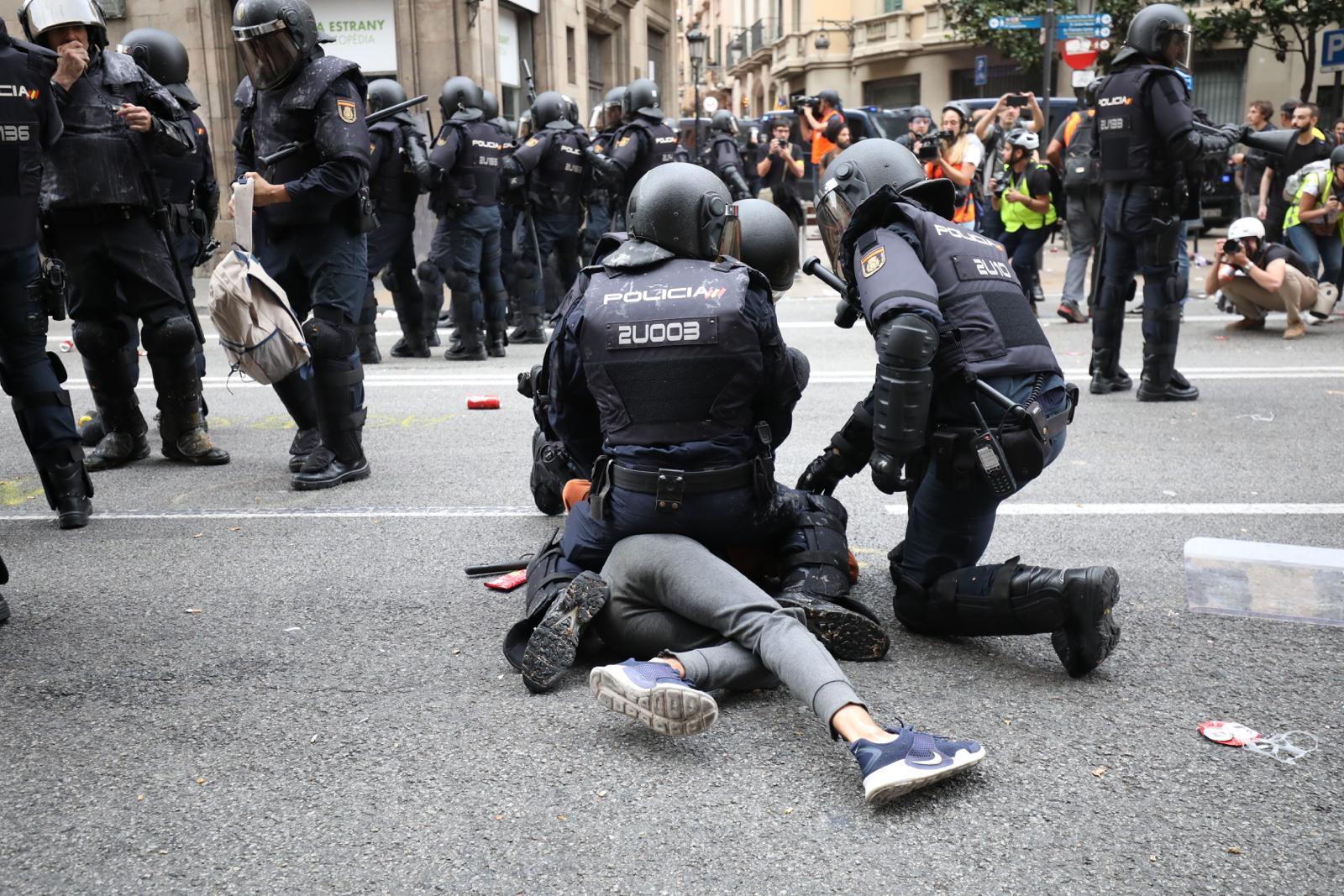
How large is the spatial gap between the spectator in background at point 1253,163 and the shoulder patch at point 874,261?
11045 mm

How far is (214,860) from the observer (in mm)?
2551

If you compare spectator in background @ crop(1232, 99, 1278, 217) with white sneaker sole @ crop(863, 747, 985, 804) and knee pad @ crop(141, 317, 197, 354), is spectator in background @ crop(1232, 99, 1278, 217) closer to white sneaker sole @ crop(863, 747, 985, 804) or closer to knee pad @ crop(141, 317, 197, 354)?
knee pad @ crop(141, 317, 197, 354)

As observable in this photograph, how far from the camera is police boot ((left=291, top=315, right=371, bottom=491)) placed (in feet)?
18.5

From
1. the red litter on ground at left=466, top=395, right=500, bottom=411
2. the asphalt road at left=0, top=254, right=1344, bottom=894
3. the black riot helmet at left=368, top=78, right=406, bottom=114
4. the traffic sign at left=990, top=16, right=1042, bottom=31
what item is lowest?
the asphalt road at left=0, top=254, right=1344, bottom=894

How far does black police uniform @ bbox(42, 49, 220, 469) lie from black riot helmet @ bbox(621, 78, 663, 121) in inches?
230

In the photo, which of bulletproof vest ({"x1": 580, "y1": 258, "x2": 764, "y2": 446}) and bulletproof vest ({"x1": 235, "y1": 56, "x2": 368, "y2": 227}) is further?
bulletproof vest ({"x1": 235, "y1": 56, "x2": 368, "y2": 227})

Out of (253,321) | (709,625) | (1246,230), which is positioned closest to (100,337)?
(253,321)

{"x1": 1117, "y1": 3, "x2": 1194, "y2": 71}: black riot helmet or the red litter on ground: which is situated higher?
{"x1": 1117, "y1": 3, "x2": 1194, "y2": 71}: black riot helmet

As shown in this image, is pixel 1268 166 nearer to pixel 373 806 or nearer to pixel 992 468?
pixel 992 468

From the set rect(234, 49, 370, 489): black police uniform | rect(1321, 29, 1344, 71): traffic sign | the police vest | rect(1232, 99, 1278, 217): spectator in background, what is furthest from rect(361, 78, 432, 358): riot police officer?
rect(1321, 29, 1344, 71): traffic sign

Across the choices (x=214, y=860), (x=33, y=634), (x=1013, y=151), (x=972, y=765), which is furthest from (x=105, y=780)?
(x=1013, y=151)

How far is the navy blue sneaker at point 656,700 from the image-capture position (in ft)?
9.45

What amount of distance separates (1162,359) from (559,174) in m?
5.33

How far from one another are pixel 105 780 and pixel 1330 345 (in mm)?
9154
